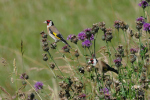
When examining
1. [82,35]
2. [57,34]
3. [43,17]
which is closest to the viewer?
[82,35]

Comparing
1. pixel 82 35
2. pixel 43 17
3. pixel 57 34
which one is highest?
pixel 43 17

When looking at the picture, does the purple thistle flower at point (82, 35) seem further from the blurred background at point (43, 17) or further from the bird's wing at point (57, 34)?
the blurred background at point (43, 17)

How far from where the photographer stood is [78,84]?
272 centimetres

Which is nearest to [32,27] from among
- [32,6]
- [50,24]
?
[32,6]

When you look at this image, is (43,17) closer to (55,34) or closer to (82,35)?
(55,34)

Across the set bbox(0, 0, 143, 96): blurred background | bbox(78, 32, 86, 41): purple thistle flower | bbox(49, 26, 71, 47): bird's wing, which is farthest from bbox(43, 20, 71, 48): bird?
bbox(0, 0, 143, 96): blurred background

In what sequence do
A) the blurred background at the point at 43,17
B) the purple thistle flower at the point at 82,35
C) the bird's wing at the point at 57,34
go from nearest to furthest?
the purple thistle flower at the point at 82,35
the bird's wing at the point at 57,34
the blurred background at the point at 43,17

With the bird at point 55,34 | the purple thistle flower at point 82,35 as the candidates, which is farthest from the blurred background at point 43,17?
the purple thistle flower at point 82,35

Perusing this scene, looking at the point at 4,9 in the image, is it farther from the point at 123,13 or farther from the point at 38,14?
the point at 123,13

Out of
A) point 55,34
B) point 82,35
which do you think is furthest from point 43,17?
point 82,35

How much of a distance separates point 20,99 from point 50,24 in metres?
3.13

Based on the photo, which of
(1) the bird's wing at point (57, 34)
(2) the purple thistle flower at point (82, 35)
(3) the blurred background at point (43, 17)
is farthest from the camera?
(3) the blurred background at point (43, 17)

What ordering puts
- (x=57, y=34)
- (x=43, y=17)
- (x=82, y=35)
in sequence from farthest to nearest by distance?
(x=43, y=17) → (x=57, y=34) → (x=82, y=35)

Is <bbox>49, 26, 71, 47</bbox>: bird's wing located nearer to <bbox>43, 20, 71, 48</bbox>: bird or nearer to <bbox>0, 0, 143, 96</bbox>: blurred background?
<bbox>43, 20, 71, 48</bbox>: bird
